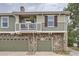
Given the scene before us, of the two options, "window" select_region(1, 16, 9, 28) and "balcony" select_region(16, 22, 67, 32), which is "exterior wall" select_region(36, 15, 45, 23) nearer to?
"balcony" select_region(16, 22, 67, 32)

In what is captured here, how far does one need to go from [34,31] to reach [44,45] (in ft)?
3.31

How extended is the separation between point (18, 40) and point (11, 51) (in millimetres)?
750

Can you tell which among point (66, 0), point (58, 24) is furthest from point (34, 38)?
point (66, 0)

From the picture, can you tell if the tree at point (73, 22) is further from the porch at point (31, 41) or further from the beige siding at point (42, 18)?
the beige siding at point (42, 18)

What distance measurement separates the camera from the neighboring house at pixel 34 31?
43.7ft

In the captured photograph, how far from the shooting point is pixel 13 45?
1362 centimetres

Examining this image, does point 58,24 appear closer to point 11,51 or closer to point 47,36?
point 47,36

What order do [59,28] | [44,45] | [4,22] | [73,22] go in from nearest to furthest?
[59,28], [44,45], [4,22], [73,22]

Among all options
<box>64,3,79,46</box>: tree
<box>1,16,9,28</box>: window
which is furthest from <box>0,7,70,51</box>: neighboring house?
<box>64,3,79,46</box>: tree

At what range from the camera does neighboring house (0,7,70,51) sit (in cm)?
1332

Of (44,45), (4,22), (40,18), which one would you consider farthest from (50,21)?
(4,22)

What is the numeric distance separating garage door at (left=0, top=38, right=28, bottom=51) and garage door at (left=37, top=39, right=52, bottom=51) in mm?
746

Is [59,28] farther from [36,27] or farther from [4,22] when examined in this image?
[4,22]

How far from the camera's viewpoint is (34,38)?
13664 millimetres
